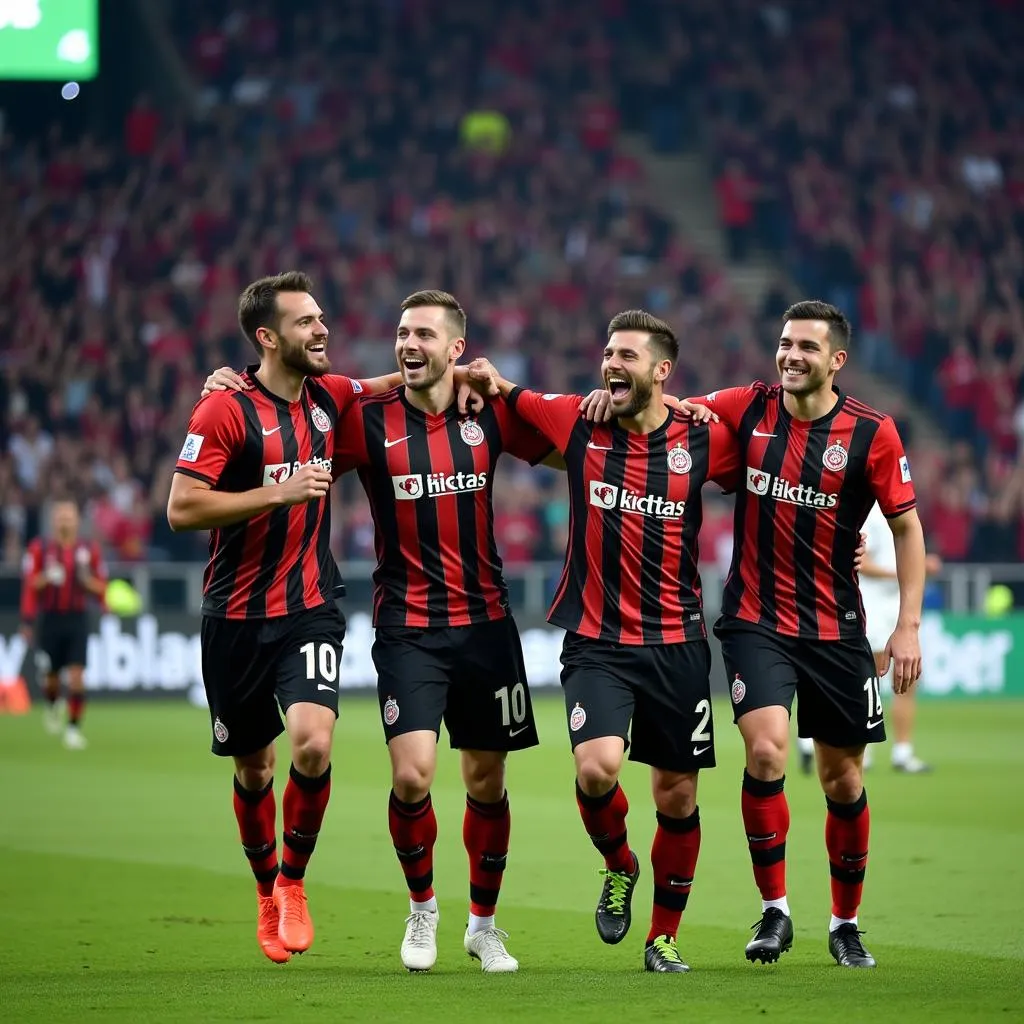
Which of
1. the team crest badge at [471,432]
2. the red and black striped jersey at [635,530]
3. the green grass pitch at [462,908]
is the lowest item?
the green grass pitch at [462,908]

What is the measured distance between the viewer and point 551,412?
290 inches

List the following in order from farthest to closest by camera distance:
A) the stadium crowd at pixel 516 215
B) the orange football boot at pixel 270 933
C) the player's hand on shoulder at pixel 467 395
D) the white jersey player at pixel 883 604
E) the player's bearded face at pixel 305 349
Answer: the stadium crowd at pixel 516 215 → the white jersey player at pixel 883 604 → the player's hand on shoulder at pixel 467 395 → the player's bearded face at pixel 305 349 → the orange football boot at pixel 270 933

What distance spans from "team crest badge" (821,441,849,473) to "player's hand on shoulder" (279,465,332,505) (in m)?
1.88

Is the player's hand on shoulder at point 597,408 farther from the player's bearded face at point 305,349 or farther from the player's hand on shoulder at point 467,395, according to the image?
the player's bearded face at point 305,349

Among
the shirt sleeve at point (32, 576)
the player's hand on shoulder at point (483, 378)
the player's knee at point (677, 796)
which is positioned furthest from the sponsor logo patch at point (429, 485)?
the shirt sleeve at point (32, 576)

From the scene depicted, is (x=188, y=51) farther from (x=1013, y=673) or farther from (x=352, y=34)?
(x=1013, y=673)

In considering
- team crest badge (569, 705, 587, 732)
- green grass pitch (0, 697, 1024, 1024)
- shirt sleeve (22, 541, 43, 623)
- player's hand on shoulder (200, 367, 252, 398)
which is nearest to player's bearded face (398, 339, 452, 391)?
player's hand on shoulder (200, 367, 252, 398)

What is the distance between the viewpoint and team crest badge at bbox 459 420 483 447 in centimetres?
732

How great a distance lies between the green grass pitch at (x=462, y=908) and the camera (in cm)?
612

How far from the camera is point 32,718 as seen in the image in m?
19.7

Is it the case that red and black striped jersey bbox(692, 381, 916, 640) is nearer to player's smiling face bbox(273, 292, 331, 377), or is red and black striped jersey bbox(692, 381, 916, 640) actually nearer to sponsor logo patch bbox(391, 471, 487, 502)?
sponsor logo patch bbox(391, 471, 487, 502)

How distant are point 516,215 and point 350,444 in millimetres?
21596

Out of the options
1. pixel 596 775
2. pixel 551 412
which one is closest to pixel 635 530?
pixel 551 412

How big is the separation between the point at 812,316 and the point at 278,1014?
322cm
